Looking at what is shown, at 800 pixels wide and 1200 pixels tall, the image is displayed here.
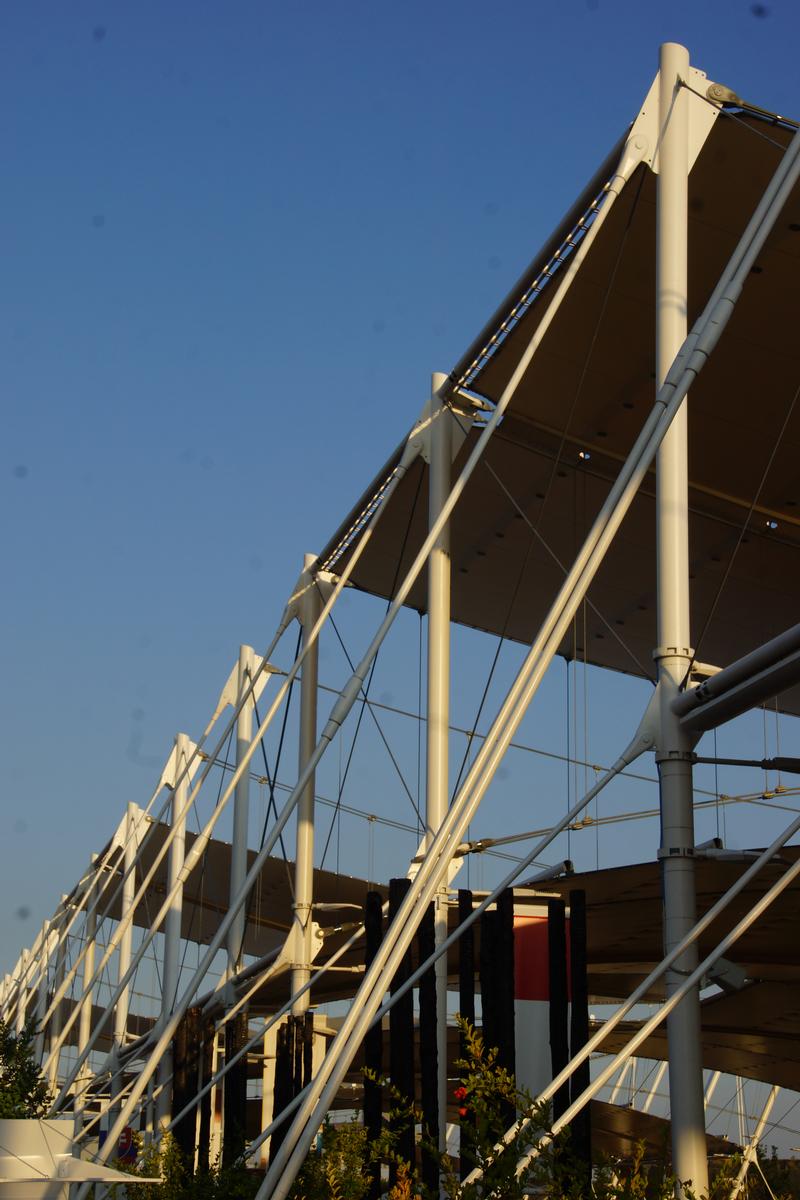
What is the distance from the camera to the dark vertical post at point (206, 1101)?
22014 mm

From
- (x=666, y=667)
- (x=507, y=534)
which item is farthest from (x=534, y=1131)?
(x=507, y=534)

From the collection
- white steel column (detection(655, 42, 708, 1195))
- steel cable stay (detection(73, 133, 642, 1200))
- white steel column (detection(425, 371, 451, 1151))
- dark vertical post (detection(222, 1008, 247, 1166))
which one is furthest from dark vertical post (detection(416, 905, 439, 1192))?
dark vertical post (detection(222, 1008, 247, 1166))

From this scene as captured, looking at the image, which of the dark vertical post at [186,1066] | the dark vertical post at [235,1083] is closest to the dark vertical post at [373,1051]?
the dark vertical post at [235,1083]

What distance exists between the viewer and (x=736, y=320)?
54.1 feet

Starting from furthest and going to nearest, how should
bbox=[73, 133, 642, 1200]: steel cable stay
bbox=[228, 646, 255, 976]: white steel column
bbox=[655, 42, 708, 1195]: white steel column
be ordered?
bbox=[228, 646, 255, 976]: white steel column < bbox=[73, 133, 642, 1200]: steel cable stay < bbox=[655, 42, 708, 1195]: white steel column

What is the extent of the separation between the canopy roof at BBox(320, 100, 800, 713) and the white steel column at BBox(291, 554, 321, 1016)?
0.93 m

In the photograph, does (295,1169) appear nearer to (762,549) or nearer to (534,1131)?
(534,1131)

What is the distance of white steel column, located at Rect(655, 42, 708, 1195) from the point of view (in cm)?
1041

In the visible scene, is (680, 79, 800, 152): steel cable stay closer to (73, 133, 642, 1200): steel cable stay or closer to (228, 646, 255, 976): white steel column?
(73, 133, 642, 1200): steel cable stay

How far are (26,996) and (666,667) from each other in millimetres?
49568

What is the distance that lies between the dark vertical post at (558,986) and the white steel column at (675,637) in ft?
7.32

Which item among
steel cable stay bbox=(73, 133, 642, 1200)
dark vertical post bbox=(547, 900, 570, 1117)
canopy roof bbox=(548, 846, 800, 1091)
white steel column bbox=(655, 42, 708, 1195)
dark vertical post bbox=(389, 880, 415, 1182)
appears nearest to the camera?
white steel column bbox=(655, 42, 708, 1195)

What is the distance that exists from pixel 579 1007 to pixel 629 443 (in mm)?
8727

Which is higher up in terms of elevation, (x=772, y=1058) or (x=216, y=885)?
(x=216, y=885)
